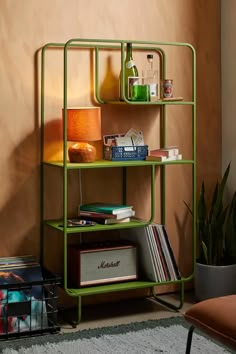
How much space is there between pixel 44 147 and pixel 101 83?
45cm

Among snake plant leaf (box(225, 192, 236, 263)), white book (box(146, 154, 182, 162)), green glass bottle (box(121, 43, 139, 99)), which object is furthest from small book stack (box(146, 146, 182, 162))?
snake plant leaf (box(225, 192, 236, 263))

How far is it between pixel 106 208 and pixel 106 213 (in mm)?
25

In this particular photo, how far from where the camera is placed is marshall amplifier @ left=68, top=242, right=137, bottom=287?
129 inches

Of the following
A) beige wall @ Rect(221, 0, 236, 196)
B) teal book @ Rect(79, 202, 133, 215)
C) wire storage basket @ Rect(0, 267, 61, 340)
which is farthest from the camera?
beige wall @ Rect(221, 0, 236, 196)

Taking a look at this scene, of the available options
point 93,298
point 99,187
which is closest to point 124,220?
point 99,187

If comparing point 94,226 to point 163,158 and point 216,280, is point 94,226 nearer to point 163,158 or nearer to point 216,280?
point 163,158

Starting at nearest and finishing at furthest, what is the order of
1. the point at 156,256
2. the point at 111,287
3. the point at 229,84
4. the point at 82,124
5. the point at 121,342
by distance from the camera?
the point at 121,342 → the point at 82,124 → the point at 111,287 → the point at 156,256 → the point at 229,84

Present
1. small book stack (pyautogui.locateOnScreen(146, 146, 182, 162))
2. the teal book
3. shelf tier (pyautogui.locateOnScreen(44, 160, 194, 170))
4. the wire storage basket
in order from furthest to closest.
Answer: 1. small book stack (pyautogui.locateOnScreen(146, 146, 182, 162))
2. the teal book
3. shelf tier (pyautogui.locateOnScreen(44, 160, 194, 170))
4. the wire storage basket

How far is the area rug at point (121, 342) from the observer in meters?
2.90

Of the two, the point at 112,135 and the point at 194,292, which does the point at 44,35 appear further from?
the point at 194,292

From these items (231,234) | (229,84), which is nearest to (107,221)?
(231,234)

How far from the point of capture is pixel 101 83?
11.4 feet

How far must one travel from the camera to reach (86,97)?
3.46 meters

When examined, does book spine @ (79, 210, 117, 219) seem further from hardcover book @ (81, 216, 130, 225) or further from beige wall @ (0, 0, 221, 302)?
beige wall @ (0, 0, 221, 302)
